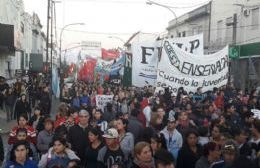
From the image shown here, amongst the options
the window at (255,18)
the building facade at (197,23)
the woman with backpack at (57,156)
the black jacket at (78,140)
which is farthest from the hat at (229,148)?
the building facade at (197,23)

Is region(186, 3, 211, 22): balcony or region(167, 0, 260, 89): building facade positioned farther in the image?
region(186, 3, 211, 22): balcony

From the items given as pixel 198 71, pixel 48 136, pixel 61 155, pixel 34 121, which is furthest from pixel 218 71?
pixel 61 155

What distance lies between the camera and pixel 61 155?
7121 mm

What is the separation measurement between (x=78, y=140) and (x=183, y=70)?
851 centimetres

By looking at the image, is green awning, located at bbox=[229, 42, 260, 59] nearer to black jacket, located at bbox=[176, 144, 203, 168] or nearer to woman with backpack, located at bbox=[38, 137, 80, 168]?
black jacket, located at bbox=[176, 144, 203, 168]

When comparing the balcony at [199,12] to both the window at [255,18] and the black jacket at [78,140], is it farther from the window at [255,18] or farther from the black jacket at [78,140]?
the black jacket at [78,140]

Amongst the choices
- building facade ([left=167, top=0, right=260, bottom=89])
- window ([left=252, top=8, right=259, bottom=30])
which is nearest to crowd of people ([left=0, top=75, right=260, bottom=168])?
building facade ([left=167, top=0, right=260, bottom=89])

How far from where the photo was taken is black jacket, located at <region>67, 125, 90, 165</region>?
8.71m

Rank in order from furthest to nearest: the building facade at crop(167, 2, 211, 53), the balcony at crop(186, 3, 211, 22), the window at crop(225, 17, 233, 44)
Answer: the building facade at crop(167, 2, 211, 53) < the balcony at crop(186, 3, 211, 22) < the window at crop(225, 17, 233, 44)

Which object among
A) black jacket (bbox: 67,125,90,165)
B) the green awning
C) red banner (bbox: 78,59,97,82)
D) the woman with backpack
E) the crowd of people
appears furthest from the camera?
red banner (bbox: 78,59,97,82)

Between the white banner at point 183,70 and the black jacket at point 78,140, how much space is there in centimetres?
812

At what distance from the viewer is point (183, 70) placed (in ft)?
55.1

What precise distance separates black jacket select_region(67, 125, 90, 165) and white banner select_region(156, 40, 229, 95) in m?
8.12

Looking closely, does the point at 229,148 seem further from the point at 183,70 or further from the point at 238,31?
the point at 238,31
